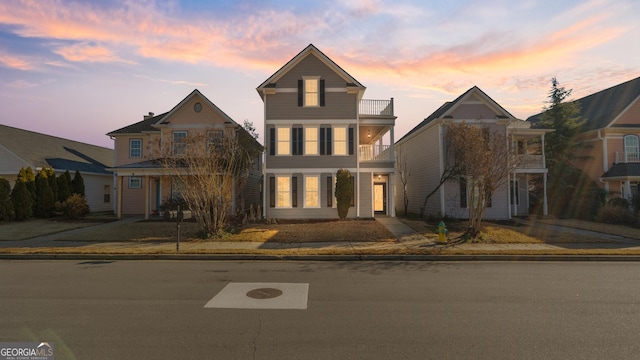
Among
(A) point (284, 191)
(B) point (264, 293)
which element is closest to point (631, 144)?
(A) point (284, 191)

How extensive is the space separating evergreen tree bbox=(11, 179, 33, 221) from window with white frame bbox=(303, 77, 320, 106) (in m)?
16.6

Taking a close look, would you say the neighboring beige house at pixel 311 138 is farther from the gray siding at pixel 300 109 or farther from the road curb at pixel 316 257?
the road curb at pixel 316 257

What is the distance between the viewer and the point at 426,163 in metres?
23.6

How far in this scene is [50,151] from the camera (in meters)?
26.3

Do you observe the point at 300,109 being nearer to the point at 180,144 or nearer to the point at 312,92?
the point at 312,92

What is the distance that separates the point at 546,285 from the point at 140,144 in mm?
24281

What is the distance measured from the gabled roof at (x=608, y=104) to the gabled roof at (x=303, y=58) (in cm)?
1867

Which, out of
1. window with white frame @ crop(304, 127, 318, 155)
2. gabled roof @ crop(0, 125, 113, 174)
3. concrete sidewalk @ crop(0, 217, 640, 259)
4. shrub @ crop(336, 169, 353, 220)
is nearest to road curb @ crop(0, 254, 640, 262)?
concrete sidewalk @ crop(0, 217, 640, 259)

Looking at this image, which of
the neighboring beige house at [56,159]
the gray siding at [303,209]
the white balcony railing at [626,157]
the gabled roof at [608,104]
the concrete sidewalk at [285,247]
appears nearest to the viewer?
the concrete sidewalk at [285,247]

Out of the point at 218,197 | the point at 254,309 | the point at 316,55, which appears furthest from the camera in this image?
the point at 316,55

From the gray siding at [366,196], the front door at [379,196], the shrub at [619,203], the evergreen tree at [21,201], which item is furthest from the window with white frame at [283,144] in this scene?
the shrub at [619,203]

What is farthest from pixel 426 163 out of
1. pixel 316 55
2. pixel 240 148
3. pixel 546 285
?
pixel 546 285

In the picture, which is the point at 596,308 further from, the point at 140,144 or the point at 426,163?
the point at 140,144

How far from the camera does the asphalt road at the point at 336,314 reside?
14.2 ft
